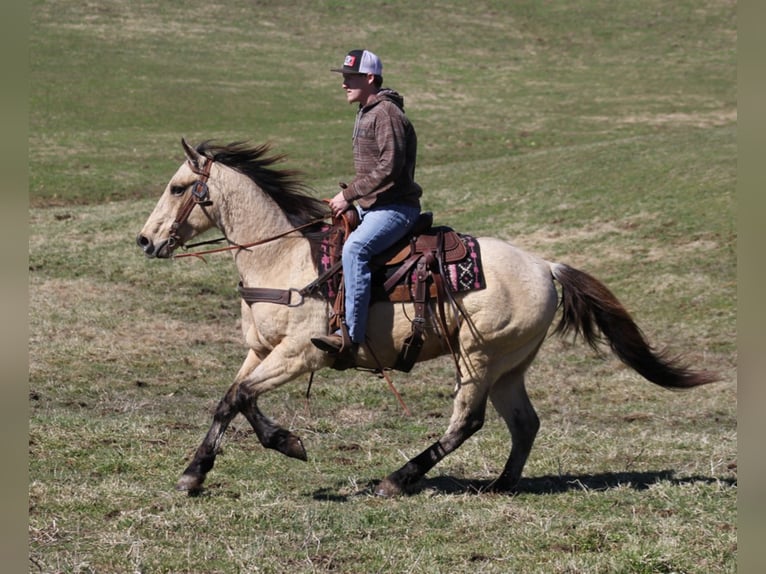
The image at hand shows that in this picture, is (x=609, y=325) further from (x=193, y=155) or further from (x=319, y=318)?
(x=193, y=155)

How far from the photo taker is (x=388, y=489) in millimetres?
6727

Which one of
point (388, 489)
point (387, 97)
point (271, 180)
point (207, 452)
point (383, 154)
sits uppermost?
point (387, 97)

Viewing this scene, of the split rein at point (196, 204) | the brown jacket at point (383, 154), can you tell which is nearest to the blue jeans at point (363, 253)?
the brown jacket at point (383, 154)

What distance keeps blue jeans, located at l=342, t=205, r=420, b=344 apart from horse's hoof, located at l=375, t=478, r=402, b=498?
0.99 m

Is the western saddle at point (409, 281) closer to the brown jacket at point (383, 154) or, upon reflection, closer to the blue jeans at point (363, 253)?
the blue jeans at point (363, 253)

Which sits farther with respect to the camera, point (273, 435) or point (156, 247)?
point (156, 247)

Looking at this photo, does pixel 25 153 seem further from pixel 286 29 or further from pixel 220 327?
pixel 286 29

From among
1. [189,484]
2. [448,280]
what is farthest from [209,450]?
[448,280]

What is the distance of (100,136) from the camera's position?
101 feet

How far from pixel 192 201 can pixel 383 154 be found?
1.51 metres

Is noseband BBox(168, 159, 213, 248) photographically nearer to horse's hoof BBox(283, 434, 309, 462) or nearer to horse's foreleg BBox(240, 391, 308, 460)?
horse's foreleg BBox(240, 391, 308, 460)

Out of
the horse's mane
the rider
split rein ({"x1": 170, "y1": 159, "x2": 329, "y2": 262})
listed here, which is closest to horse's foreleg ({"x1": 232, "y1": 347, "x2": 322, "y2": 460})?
the rider

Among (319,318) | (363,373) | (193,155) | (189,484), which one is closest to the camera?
(189,484)

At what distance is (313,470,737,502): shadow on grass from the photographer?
691 cm
